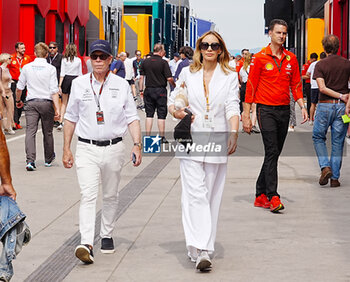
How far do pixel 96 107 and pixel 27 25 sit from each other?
815 inches

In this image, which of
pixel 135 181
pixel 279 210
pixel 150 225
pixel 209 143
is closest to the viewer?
pixel 209 143

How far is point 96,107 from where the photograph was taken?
637cm

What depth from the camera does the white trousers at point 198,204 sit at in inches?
239

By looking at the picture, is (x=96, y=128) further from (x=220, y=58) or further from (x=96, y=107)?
(x=220, y=58)

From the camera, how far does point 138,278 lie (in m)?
5.75

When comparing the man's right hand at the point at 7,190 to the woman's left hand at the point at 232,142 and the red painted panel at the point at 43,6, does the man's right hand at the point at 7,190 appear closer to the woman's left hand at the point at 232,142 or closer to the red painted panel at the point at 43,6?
the woman's left hand at the point at 232,142

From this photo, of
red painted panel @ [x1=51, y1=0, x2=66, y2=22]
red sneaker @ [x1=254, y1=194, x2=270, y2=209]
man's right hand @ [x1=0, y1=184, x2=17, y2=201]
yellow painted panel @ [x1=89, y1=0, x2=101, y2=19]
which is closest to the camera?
man's right hand @ [x1=0, y1=184, x2=17, y2=201]

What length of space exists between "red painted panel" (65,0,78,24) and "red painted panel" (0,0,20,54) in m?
5.64

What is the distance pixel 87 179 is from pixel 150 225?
1.47 meters

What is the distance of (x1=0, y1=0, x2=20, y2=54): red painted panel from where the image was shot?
77.3 feet

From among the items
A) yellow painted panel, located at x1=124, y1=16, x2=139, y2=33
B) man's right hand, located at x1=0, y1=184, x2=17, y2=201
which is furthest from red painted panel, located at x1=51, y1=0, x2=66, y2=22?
man's right hand, located at x1=0, y1=184, x2=17, y2=201

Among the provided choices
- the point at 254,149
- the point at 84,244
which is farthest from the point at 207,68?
the point at 254,149

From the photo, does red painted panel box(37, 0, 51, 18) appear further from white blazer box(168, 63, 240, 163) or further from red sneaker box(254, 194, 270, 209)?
white blazer box(168, 63, 240, 163)

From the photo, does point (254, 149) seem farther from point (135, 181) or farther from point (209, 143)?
point (209, 143)
